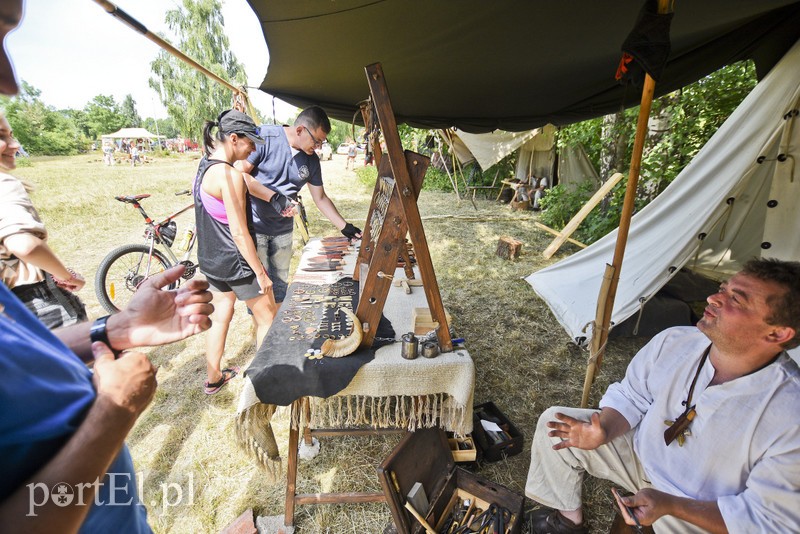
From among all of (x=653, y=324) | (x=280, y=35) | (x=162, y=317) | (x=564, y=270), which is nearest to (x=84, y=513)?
(x=162, y=317)

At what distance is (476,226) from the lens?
770 cm

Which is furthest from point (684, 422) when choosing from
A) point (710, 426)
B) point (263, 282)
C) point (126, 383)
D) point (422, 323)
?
point (263, 282)

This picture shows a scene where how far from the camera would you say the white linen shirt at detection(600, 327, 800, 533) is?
1.13 metres

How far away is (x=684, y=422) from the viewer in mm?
1388

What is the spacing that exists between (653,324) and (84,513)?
4.12 metres

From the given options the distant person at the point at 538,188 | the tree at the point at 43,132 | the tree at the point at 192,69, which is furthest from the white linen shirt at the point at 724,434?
the tree at the point at 43,132

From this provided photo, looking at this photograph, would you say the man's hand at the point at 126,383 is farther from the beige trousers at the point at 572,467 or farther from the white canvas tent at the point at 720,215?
the white canvas tent at the point at 720,215

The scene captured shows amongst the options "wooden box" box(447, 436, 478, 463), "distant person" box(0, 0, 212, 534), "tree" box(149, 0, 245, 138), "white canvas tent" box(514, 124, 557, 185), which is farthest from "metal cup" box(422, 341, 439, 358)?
"tree" box(149, 0, 245, 138)

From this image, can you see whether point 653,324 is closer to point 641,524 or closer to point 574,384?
point 574,384

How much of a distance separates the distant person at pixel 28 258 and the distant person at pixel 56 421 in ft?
4.74

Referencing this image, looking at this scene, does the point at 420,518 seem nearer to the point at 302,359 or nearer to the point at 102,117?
the point at 302,359

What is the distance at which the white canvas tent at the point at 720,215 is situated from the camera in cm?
227

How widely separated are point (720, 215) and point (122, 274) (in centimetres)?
656

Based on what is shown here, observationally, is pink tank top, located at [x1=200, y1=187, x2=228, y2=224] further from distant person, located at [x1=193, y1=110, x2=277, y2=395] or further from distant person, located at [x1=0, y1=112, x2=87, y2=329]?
distant person, located at [x1=0, y1=112, x2=87, y2=329]
